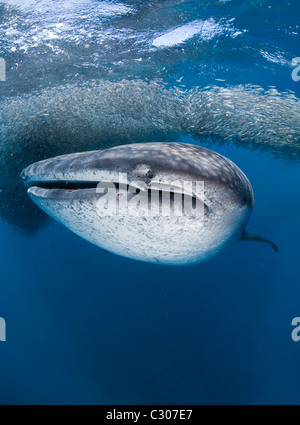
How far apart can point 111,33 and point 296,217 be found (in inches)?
742

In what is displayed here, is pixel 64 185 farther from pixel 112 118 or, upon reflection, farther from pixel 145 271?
pixel 145 271

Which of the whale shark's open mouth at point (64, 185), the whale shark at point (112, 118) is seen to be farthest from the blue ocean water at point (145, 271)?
the whale shark's open mouth at point (64, 185)

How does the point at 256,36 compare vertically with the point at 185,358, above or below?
above

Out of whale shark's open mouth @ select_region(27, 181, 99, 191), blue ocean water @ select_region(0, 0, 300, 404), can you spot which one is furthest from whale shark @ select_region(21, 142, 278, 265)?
blue ocean water @ select_region(0, 0, 300, 404)

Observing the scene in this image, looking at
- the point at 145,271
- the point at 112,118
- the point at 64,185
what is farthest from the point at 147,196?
the point at 145,271

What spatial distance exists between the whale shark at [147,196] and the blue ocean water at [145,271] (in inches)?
223

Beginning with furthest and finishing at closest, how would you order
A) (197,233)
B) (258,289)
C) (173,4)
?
(258,289), (173,4), (197,233)

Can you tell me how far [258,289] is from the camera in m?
11.9

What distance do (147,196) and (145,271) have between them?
9317 millimetres

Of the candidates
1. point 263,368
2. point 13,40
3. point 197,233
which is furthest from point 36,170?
point 263,368

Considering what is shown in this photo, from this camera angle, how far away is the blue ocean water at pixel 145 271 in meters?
6.39

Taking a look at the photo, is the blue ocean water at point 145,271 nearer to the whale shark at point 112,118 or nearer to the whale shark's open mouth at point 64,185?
the whale shark at point 112,118

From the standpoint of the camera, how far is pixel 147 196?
1.77 meters
